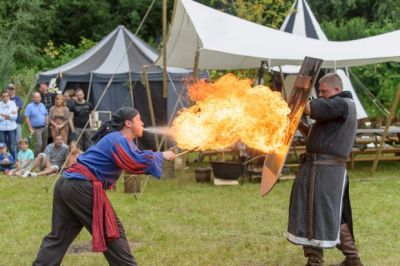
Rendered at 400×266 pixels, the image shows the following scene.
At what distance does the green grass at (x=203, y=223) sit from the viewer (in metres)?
6.38

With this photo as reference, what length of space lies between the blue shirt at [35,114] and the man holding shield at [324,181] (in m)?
8.64

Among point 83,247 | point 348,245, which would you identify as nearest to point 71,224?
point 83,247

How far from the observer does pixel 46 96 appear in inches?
558

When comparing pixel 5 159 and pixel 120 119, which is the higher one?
pixel 120 119

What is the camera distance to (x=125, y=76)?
49.2 ft

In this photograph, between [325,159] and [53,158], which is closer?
[325,159]

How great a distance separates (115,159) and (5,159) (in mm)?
8285

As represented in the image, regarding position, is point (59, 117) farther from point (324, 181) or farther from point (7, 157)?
point (324, 181)

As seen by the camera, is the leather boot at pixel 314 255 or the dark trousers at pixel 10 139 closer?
the leather boot at pixel 314 255

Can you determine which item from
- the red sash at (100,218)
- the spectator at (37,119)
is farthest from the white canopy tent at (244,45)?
the red sash at (100,218)

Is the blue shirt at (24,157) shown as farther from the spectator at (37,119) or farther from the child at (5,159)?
the spectator at (37,119)

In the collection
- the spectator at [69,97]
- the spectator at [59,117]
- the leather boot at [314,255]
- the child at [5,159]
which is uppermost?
the spectator at [69,97]

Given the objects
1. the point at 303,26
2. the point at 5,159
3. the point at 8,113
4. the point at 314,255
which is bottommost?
the point at 5,159

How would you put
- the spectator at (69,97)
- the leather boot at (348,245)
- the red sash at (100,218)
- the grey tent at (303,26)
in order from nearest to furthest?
the red sash at (100,218) < the leather boot at (348,245) < the spectator at (69,97) < the grey tent at (303,26)
